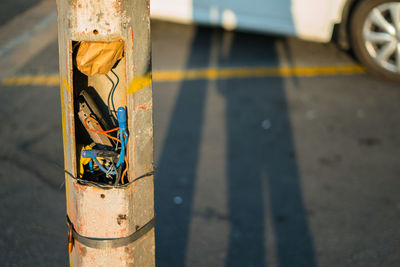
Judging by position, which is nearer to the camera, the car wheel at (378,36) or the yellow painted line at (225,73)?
the car wheel at (378,36)

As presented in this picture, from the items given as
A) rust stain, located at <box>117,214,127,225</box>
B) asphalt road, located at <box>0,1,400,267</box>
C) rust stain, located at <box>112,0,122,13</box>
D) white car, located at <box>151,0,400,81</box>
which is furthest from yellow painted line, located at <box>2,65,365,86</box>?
rust stain, located at <box>112,0,122,13</box>

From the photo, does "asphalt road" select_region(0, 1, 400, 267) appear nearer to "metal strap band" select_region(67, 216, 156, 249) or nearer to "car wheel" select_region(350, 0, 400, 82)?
"car wheel" select_region(350, 0, 400, 82)

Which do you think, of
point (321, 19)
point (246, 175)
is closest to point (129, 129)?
point (246, 175)

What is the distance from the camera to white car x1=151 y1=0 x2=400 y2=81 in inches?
256

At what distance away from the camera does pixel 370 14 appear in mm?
6578

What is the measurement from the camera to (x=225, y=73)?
7.09 m

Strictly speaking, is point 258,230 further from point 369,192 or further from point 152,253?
point 152,253

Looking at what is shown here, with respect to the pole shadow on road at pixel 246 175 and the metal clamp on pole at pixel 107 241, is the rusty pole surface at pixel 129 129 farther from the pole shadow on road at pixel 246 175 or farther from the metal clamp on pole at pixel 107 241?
the pole shadow on road at pixel 246 175

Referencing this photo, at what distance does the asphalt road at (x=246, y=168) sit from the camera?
4.29 m

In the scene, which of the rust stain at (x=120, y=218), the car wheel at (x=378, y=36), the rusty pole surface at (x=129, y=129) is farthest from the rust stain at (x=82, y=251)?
the car wheel at (x=378, y=36)

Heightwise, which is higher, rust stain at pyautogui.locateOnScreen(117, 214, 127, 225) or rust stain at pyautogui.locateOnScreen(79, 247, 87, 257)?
rust stain at pyautogui.locateOnScreen(117, 214, 127, 225)

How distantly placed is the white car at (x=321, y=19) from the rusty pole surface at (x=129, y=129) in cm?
473

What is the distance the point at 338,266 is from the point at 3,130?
354 centimetres

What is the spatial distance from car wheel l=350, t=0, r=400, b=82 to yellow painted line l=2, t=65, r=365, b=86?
474mm
